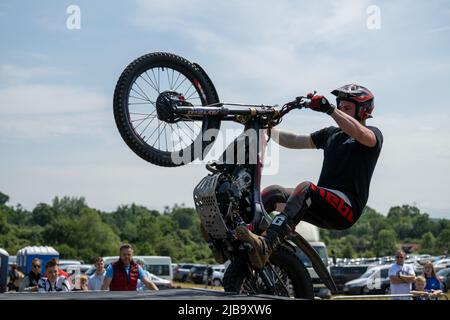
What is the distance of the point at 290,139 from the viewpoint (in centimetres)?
720

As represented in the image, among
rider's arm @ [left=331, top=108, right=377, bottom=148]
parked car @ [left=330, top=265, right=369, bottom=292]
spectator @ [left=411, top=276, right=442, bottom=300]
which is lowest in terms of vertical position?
parked car @ [left=330, top=265, right=369, bottom=292]

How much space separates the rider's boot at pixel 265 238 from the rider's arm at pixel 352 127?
0.92m

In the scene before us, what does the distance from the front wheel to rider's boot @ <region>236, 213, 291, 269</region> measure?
224 millimetres

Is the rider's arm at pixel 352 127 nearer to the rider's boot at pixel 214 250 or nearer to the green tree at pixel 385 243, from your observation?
the rider's boot at pixel 214 250

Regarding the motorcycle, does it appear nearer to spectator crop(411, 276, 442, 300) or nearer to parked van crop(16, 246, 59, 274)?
spectator crop(411, 276, 442, 300)

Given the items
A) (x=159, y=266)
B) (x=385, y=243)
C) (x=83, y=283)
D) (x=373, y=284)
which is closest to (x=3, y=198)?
(x=385, y=243)

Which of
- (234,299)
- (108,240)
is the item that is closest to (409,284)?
(234,299)

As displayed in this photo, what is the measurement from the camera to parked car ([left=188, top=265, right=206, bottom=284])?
4775cm

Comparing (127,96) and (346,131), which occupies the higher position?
(127,96)

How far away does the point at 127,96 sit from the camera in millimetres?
6891

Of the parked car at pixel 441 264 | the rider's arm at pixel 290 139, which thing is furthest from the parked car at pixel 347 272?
the rider's arm at pixel 290 139

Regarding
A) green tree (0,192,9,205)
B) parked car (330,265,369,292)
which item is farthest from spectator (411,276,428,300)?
green tree (0,192,9,205)

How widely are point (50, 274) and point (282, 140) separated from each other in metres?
4.69
